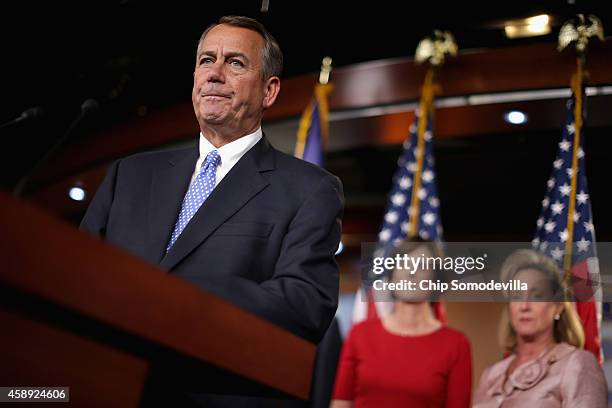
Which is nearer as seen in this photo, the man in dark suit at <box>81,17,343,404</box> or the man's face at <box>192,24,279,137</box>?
the man in dark suit at <box>81,17,343,404</box>

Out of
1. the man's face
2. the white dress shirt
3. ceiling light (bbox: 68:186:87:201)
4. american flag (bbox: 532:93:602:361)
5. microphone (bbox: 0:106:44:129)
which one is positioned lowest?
the white dress shirt

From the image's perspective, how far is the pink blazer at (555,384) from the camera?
2.68m

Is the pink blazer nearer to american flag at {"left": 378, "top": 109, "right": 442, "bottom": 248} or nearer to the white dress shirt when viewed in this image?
american flag at {"left": 378, "top": 109, "right": 442, "bottom": 248}

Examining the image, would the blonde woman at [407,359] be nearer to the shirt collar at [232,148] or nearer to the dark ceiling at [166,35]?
the dark ceiling at [166,35]

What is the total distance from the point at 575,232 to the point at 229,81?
2548 millimetres

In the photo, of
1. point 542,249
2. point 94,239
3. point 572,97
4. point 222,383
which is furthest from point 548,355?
point 94,239

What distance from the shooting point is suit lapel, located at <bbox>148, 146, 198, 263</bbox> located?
128 cm

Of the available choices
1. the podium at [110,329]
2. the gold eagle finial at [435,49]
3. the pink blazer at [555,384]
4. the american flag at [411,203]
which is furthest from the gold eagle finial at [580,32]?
the podium at [110,329]

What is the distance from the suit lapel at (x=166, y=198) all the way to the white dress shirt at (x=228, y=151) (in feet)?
0.07

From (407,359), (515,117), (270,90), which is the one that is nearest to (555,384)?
(407,359)

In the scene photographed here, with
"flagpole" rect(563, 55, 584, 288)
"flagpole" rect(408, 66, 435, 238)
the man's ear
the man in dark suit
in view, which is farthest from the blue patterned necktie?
"flagpole" rect(408, 66, 435, 238)

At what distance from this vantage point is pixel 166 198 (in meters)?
1.36

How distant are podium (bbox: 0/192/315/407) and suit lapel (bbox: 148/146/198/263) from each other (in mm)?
331

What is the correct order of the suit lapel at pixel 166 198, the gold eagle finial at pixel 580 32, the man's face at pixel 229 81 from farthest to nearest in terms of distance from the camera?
the gold eagle finial at pixel 580 32
the man's face at pixel 229 81
the suit lapel at pixel 166 198
